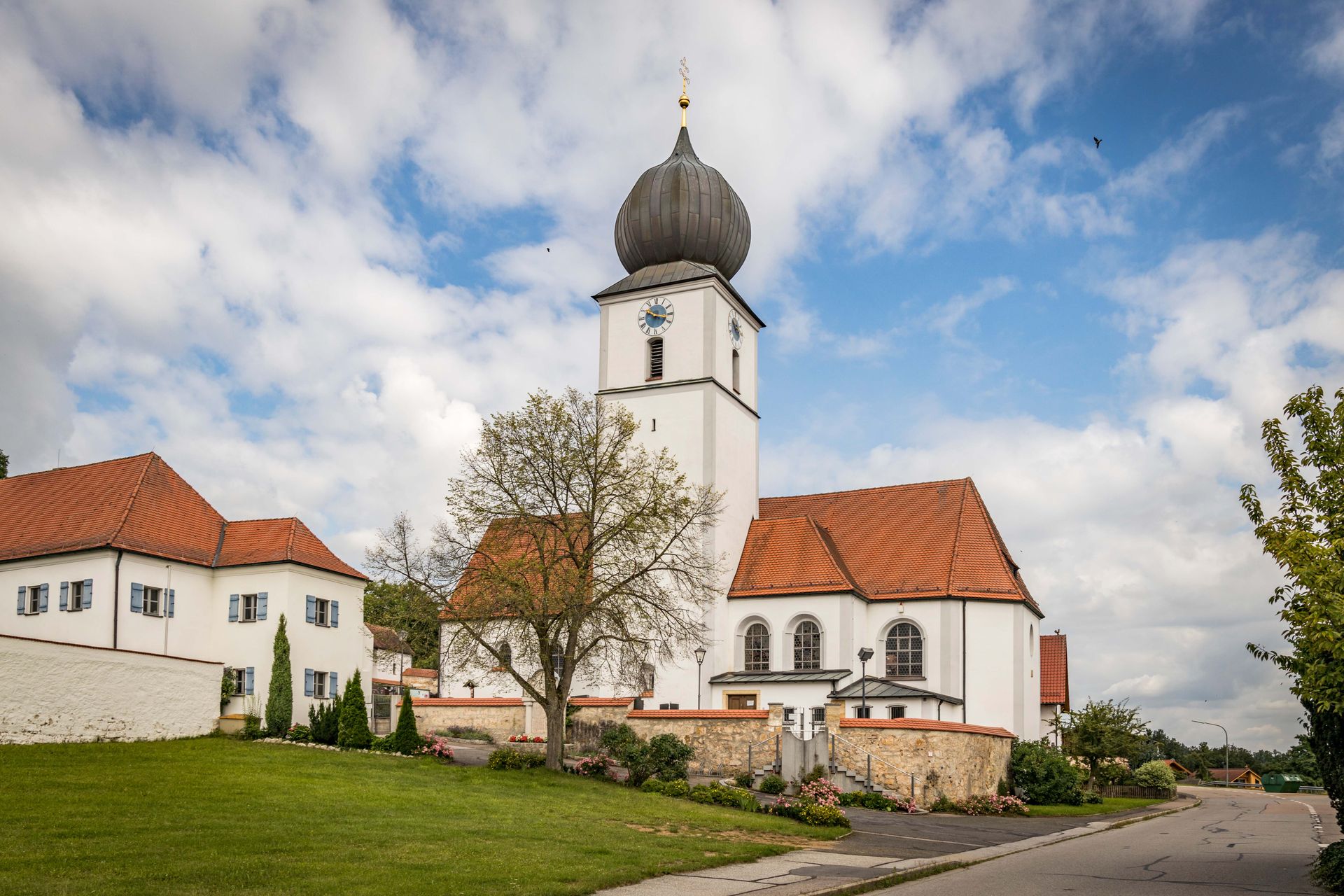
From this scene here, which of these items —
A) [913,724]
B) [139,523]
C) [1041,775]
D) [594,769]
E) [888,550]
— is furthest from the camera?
[888,550]

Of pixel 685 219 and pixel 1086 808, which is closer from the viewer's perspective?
pixel 1086 808

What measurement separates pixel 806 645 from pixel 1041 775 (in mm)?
8662

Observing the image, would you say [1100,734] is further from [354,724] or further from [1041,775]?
[354,724]

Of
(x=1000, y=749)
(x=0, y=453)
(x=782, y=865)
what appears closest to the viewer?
(x=782, y=865)

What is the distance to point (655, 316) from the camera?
41.6m

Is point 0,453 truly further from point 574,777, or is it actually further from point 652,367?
point 574,777

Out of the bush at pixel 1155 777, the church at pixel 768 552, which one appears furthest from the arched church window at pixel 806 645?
the bush at pixel 1155 777

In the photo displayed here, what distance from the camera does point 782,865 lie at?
16.3 meters

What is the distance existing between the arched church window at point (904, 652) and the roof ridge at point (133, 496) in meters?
24.0

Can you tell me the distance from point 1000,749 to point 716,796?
447 inches

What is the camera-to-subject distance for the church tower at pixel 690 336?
3994 centimetres

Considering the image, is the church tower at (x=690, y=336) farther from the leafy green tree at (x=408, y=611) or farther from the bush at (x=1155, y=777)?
the bush at (x=1155, y=777)

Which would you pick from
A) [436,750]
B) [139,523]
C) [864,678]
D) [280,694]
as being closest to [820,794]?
[864,678]

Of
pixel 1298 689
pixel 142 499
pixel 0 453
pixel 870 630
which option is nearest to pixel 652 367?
pixel 870 630
